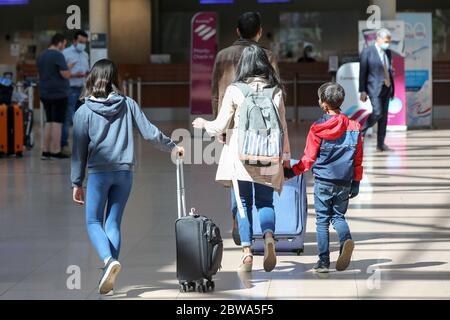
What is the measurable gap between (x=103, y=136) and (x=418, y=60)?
47.2 feet

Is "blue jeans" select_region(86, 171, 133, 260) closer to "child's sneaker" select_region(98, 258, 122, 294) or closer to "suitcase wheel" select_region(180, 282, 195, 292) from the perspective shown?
"child's sneaker" select_region(98, 258, 122, 294)

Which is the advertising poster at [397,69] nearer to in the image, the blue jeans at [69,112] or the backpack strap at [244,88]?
the blue jeans at [69,112]

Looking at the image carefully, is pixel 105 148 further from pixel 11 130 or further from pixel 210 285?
pixel 11 130

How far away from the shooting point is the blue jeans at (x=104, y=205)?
651cm

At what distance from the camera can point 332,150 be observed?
701 cm

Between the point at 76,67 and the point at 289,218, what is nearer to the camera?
the point at 289,218

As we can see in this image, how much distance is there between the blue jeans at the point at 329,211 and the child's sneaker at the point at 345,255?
0.06 m

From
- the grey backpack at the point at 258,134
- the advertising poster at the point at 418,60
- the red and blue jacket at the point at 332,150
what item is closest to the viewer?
the grey backpack at the point at 258,134

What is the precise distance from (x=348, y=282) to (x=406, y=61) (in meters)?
13.8

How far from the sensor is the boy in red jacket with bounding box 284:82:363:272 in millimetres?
6996

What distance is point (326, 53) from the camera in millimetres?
29875

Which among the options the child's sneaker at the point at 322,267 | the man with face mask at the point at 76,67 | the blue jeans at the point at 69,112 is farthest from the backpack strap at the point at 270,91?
the man with face mask at the point at 76,67

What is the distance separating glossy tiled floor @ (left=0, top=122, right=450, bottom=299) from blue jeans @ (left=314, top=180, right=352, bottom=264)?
0.22m

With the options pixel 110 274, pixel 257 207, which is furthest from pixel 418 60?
pixel 110 274
